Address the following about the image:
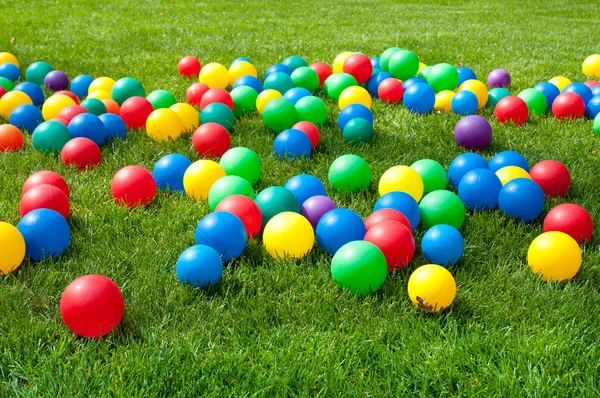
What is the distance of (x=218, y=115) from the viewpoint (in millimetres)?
4473

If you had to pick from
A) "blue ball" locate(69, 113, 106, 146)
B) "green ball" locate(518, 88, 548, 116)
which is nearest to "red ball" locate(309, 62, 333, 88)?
"green ball" locate(518, 88, 548, 116)

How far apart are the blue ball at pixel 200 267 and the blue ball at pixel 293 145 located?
1459 mm

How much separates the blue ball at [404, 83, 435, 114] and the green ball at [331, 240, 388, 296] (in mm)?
2585

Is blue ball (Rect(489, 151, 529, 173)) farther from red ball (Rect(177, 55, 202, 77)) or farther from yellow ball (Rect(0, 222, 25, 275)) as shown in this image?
red ball (Rect(177, 55, 202, 77))

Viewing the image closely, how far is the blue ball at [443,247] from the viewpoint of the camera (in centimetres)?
276

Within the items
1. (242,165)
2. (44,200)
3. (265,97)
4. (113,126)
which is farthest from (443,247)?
(113,126)

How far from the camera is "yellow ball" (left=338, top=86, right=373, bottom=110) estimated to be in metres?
4.91

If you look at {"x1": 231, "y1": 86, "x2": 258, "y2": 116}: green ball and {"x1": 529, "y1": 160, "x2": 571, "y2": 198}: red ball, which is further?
{"x1": 231, "y1": 86, "x2": 258, "y2": 116}: green ball

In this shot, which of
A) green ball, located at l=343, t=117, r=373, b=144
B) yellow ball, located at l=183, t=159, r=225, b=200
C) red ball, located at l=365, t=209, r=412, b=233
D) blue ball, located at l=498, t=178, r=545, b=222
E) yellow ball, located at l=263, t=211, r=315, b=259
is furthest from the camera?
green ball, located at l=343, t=117, r=373, b=144

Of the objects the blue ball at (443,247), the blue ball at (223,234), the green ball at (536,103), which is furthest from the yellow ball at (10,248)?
the green ball at (536,103)

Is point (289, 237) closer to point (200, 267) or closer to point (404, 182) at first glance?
point (200, 267)

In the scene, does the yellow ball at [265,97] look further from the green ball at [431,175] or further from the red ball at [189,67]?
the green ball at [431,175]

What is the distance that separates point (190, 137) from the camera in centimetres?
439

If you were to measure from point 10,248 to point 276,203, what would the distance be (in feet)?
4.02
